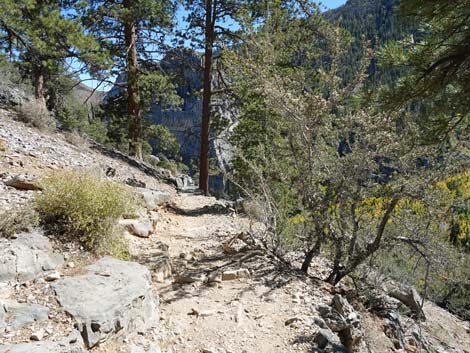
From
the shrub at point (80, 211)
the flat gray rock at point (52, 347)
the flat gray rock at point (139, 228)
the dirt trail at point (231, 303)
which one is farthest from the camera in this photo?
the flat gray rock at point (139, 228)

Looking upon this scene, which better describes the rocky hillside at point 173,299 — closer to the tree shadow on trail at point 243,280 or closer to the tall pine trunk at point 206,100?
the tree shadow on trail at point 243,280

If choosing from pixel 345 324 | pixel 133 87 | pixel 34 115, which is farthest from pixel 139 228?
pixel 133 87

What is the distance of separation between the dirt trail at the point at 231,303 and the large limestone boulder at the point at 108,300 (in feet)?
0.98

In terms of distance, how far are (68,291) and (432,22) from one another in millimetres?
3600

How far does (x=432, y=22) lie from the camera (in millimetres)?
3139

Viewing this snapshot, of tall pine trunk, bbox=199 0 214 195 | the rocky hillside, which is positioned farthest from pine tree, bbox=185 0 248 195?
the rocky hillside

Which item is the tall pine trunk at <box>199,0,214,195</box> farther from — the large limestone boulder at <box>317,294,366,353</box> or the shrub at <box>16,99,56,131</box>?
the large limestone boulder at <box>317,294,366,353</box>

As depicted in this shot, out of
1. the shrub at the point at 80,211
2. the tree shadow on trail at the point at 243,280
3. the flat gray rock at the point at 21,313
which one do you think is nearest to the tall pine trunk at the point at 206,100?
the tree shadow on trail at the point at 243,280

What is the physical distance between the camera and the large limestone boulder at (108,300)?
9.17ft

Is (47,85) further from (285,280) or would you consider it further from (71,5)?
(285,280)

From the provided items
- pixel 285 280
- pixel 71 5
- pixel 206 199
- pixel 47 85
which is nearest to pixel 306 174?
pixel 285 280

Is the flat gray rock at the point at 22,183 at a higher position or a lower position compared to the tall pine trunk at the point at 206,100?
lower

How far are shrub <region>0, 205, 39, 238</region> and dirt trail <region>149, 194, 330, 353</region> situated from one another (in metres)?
1.45

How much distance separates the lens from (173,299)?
399cm
